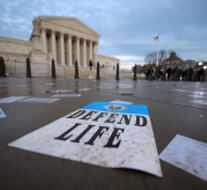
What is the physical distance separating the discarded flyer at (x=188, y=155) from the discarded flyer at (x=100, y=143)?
65 millimetres

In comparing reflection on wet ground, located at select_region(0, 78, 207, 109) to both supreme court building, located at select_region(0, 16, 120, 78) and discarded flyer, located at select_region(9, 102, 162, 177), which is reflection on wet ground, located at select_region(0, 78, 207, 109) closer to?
discarded flyer, located at select_region(9, 102, 162, 177)

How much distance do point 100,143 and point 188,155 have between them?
0.38 meters

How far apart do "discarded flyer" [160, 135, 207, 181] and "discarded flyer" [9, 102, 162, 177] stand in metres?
0.06

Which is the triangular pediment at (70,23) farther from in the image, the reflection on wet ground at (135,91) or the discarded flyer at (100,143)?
the discarded flyer at (100,143)

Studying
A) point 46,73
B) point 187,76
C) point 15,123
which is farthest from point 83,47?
point 15,123

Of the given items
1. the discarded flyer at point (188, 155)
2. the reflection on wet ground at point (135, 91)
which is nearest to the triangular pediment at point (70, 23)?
the reflection on wet ground at point (135, 91)

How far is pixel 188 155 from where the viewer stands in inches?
20.6

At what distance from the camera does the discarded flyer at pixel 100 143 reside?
18.3 inches

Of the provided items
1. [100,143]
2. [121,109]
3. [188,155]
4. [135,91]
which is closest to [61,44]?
[135,91]

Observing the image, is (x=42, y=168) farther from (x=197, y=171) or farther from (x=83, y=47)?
(x=83, y=47)

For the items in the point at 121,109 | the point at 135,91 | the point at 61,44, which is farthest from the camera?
the point at 61,44

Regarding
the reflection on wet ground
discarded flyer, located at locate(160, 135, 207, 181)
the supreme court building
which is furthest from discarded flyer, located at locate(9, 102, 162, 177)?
the supreme court building

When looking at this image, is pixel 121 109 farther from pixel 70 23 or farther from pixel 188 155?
pixel 70 23

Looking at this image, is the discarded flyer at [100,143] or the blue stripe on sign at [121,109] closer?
the discarded flyer at [100,143]
